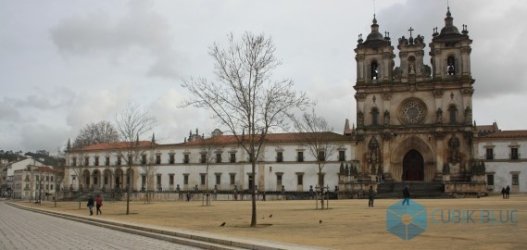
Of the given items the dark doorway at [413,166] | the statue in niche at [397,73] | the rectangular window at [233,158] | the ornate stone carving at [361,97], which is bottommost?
the dark doorway at [413,166]

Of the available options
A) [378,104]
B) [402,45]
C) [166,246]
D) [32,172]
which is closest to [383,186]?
[378,104]

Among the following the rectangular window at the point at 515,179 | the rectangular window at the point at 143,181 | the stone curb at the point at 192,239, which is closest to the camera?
the stone curb at the point at 192,239

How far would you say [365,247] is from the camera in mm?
15383

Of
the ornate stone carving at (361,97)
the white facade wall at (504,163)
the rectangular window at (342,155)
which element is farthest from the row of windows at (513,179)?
the rectangular window at (342,155)

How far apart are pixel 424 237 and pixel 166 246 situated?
7.95 m

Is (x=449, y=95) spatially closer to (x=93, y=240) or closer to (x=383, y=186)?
(x=383, y=186)

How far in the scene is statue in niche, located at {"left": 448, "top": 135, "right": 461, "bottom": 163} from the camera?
2618 inches

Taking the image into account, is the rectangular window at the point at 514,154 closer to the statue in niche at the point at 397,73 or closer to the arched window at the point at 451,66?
the arched window at the point at 451,66

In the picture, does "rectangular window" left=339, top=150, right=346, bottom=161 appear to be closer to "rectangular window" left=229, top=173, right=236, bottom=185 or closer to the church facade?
the church facade

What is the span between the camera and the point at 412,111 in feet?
232

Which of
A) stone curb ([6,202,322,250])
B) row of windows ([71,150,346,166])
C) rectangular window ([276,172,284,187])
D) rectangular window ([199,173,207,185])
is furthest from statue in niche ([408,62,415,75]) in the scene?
stone curb ([6,202,322,250])

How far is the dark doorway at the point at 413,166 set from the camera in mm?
70000

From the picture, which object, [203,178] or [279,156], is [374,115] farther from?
[203,178]

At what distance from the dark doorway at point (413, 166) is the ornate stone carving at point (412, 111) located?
3.81m
